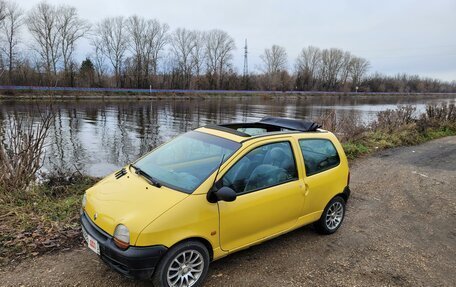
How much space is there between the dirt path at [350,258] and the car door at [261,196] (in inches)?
16.0

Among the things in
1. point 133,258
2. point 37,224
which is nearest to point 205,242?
point 133,258

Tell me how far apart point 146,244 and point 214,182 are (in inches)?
37.0

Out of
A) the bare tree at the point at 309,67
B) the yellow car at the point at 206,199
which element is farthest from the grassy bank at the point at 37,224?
the bare tree at the point at 309,67

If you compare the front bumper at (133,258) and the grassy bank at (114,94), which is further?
the grassy bank at (114,94)

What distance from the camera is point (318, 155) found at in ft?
15.8

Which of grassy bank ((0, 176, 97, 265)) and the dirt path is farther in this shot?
grassy bank ((0, 176, 97, 265))

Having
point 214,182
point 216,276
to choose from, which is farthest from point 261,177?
point 216,276

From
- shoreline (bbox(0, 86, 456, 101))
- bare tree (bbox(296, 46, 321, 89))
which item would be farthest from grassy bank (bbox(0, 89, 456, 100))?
bare tree (bbox(296, 46, 321, 89))

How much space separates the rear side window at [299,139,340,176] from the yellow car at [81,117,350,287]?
0.05ft

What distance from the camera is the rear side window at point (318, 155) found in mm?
4586

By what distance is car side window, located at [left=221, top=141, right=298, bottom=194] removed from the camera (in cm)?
378

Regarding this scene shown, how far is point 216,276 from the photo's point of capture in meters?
3.82

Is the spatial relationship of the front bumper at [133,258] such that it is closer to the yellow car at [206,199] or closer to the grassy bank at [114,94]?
the yellow car at [206,199]

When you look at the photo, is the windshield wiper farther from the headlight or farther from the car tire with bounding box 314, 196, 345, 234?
the car tire with bounding box 314, 196, 345, 234
